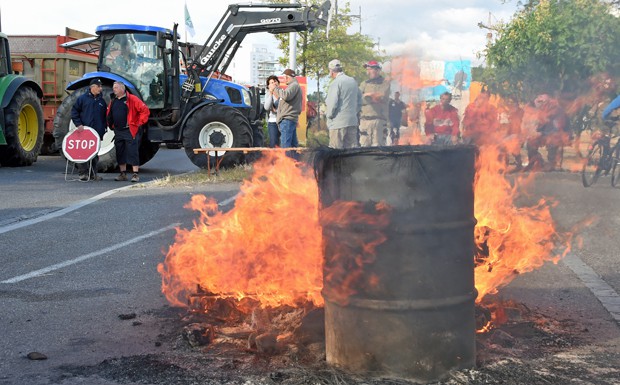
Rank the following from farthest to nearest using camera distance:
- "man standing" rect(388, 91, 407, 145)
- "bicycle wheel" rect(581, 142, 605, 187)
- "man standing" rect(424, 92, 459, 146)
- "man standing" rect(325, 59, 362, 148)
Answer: "bicycle wheel" rect(581, 142, 605, 187), "man standing" rect(325, 59, 362, 148), "man standing" rect(388, 91, 407, 145), "man standing" rect(424, 92, 459, 146)

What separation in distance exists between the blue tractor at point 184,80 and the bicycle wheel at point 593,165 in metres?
6.26

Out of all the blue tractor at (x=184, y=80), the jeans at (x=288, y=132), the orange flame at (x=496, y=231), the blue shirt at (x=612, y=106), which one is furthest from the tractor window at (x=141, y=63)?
the orange flame at (x=496, y=231)

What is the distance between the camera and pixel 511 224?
571 centimetres

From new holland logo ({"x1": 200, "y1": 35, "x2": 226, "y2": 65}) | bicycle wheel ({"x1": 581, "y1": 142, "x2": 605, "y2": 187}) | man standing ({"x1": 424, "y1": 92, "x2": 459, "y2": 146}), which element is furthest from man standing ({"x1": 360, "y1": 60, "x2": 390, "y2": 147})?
new holland logo ({"x1": 200, "y1": 35, "x2": 226, "y2": 65})

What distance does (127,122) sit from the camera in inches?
646

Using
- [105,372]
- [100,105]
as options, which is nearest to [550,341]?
[105,372]

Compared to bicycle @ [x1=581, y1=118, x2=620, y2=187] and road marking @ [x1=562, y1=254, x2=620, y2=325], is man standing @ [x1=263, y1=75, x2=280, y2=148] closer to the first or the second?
bicycle @ [x1=581, y1=118, x2=620, y2=187]

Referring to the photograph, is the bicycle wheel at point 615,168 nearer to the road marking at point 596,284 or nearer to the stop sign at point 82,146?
the road marking at point 596,284

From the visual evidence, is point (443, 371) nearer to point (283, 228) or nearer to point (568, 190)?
point (283, 228)

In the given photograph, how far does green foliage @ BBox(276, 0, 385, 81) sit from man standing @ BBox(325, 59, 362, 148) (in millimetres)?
157

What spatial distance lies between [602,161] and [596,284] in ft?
29.2

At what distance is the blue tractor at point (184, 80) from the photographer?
59.1ft

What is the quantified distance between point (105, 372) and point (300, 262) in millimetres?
1317

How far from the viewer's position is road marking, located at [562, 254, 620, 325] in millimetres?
6049
